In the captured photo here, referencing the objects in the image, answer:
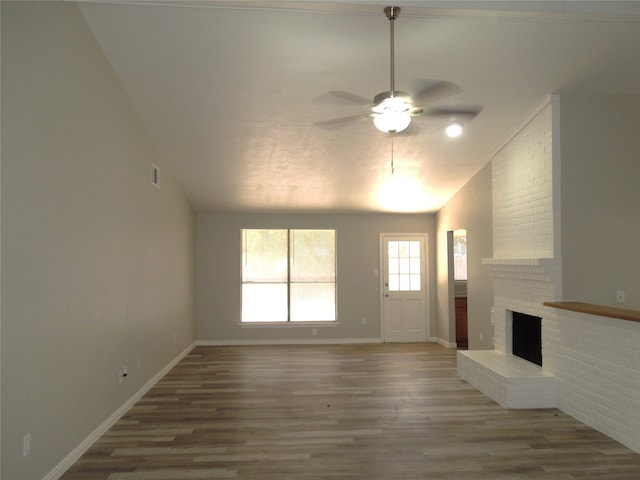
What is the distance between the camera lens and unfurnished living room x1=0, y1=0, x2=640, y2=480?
9.71ft

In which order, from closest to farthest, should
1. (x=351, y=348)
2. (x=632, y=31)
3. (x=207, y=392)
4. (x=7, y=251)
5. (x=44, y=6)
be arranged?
1. (x=7, y=251)
2. (x=44, y=6)
3. (x=632, y=31)
4. (x=207, y=392)
5. (x=351, y=348)

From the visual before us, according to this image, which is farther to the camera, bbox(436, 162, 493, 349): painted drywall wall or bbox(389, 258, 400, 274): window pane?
bbox(389, 258, 400, 274): window pane

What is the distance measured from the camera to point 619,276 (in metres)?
4.46

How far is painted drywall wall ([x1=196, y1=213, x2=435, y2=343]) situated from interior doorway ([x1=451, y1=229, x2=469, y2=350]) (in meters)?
0.44

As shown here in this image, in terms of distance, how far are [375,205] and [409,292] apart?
1.73 metres

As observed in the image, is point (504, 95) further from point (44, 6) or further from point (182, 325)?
point (182, 325)

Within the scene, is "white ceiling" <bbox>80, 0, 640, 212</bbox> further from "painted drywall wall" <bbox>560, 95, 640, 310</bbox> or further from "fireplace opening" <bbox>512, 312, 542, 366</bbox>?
"fireplace opening" <bbox>512, 312, 542, 366</bbox>

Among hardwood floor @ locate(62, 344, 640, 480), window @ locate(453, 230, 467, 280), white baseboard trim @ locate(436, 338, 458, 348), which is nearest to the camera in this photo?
hardwood floor @ locate(62, 344, 640, 480)

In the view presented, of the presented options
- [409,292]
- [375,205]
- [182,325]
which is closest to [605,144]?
[375,205]

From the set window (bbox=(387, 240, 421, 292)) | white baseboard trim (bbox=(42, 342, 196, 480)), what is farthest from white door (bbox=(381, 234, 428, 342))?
white baseboard trim (bbox=(42, 342, 196, 480))

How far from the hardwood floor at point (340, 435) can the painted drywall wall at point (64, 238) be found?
46 centimetres

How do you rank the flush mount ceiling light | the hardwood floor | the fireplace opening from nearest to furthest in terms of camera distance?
the flush mount ceiling light
the hardwood floor
the fireplace opening

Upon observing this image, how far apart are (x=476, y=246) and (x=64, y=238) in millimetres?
5183

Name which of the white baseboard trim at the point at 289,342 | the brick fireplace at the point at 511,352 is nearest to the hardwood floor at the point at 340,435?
the brick fireplace at the point at 511,352
